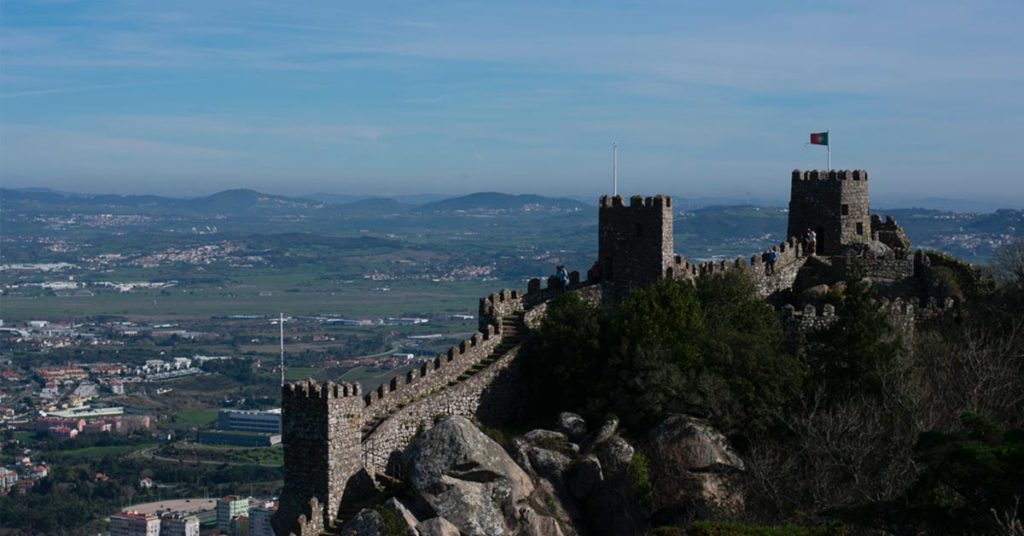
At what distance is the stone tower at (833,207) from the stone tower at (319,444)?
17.8 metres

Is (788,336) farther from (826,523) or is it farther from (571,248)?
(571,248)

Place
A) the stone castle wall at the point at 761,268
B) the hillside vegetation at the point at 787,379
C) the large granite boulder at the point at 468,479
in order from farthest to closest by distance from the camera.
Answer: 1. the stone castle wall at the point at 761,268
2. the hillside vegetation at the point at 787,379
3. the large granite boulder at the point at 468,479

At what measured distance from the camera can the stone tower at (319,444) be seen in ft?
105

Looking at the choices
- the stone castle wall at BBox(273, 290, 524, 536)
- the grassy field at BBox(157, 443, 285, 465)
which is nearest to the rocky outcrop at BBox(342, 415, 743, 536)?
the stone castle wall at BBox(273, 290, 524, 536)

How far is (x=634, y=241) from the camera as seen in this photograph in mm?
40094

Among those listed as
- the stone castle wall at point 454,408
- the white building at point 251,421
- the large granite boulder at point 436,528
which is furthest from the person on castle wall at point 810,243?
the white building at point 251,421

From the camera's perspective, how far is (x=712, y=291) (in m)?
38.7

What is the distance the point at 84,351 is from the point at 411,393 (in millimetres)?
133351

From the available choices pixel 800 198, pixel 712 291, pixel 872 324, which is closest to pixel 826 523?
pixel 872 324

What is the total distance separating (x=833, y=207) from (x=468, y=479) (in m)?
17.9

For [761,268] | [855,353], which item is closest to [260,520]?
[761,268]

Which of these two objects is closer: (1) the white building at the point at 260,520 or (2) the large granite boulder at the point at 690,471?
(2) the large granite boulder at the point at 690,471

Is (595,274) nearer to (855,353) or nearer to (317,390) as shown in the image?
(855,353)

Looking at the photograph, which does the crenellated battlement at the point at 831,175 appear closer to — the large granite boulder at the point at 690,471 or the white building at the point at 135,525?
the large granite boulder at the point at 690,471
